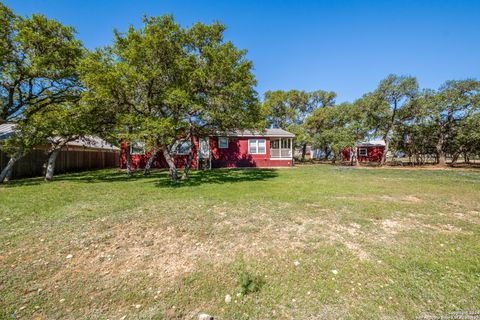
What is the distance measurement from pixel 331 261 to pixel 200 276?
2.01m

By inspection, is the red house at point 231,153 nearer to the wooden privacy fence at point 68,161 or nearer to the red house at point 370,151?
the wooden privacy fence at point 68,161

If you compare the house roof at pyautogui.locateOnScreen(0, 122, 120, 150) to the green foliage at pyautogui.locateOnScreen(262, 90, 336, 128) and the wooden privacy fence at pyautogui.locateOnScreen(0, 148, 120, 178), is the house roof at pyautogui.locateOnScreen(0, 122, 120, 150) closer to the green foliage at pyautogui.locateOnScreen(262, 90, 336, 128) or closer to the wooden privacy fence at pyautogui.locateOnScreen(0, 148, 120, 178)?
the wooden privacy fence at pyautogui.locateOnScreen(0, 148, 120, 178)

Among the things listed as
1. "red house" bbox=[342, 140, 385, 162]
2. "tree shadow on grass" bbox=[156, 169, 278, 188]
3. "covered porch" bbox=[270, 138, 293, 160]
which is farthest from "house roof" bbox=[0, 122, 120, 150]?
"red house" bbox=[342, 140, 385, 162]

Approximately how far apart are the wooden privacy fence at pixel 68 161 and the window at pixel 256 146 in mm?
15318

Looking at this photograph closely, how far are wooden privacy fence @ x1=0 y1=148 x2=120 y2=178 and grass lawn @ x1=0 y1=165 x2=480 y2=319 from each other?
1039 centimetres

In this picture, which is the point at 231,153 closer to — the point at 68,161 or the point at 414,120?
the point at 68,161

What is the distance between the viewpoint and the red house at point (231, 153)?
68.3 feet

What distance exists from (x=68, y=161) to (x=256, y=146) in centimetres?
1640

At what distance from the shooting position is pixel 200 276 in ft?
9.96

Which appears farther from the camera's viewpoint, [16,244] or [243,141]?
[243,141]

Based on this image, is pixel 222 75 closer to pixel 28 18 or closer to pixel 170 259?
pixel 170 259

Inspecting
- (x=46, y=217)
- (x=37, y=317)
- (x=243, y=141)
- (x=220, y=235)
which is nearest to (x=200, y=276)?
(x=220, y=235)

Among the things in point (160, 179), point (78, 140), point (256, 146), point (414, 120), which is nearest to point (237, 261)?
point (160, 179)

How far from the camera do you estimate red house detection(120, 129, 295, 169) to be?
820 inches
